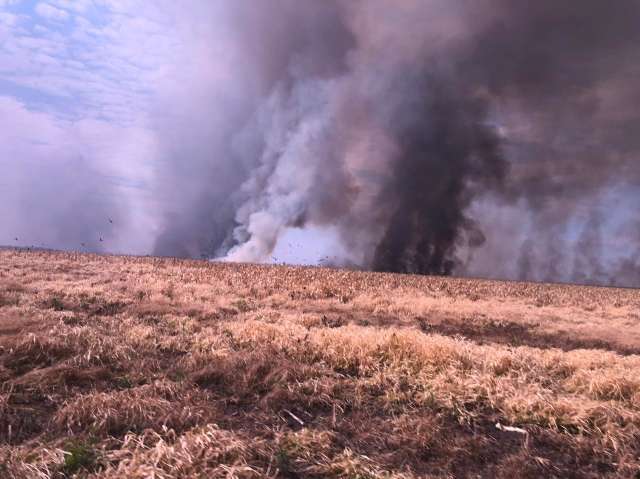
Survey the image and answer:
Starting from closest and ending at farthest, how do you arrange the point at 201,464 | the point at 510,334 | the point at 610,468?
the point at 201,464 < the point at 610,468 < the point at 510,334

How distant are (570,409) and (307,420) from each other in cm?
427

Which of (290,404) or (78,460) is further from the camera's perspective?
(290,404)

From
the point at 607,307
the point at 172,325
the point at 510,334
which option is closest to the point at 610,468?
the point at 172,325

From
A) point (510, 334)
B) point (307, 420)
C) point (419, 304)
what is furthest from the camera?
point (419, 304)

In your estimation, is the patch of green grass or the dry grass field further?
the dry grass field

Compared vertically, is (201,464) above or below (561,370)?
below

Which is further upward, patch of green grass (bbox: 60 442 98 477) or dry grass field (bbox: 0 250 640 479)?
dry grass field (bbox: 0 250 640 479)

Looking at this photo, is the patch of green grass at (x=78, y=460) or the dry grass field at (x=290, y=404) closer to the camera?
the patch of green grass at (x=78, y=460)

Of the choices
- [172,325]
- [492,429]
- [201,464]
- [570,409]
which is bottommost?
[201,464]

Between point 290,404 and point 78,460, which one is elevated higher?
point 290,404

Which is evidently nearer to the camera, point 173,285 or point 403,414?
point 403,414

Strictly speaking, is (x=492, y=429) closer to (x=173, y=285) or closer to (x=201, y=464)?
→ (x=201, y=464)

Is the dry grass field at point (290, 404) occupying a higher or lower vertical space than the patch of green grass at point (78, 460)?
higher

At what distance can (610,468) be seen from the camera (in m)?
6.11
